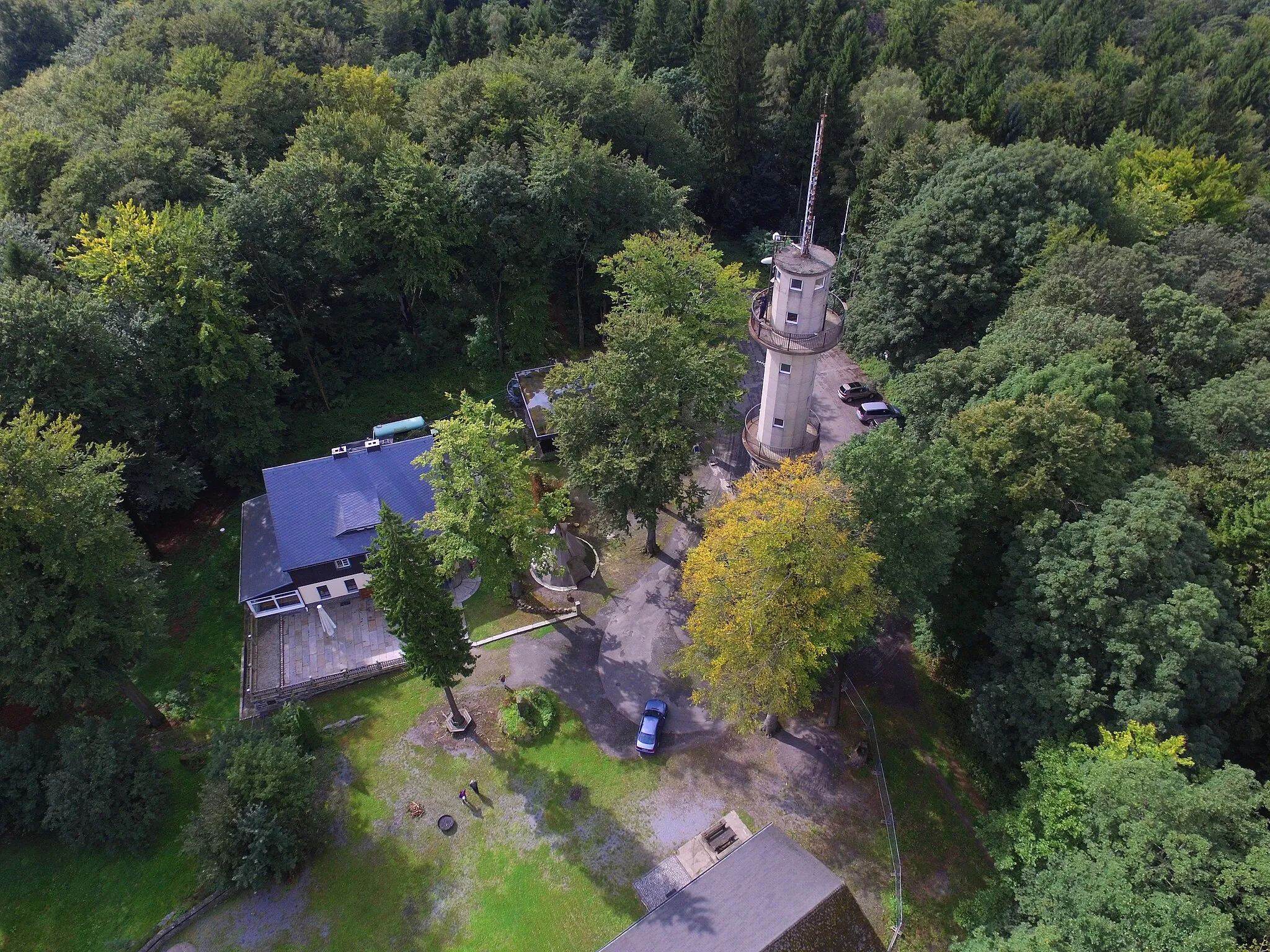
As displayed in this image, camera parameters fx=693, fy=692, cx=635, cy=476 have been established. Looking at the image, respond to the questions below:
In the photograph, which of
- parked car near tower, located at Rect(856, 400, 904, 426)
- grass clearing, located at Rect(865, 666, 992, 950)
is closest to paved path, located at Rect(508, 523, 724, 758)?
grass clearing, located at Rect(865, 666, 992, 950)

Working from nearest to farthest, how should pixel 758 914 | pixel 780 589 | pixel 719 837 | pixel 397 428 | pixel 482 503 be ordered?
pixel 758 914
pixel 780 589
pixel 719 837
pixel 482 503
pixel 397 428

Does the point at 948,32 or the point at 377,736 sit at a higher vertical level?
the point at 948,32

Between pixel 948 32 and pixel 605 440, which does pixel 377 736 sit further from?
pixel 948 32

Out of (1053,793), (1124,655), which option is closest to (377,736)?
(1053,793)

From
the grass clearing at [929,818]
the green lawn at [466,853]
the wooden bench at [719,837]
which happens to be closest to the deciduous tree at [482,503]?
the green lawn at [466,853]

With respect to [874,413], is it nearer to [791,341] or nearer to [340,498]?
[791,341]

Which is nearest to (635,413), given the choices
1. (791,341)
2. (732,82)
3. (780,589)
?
(791,341)
